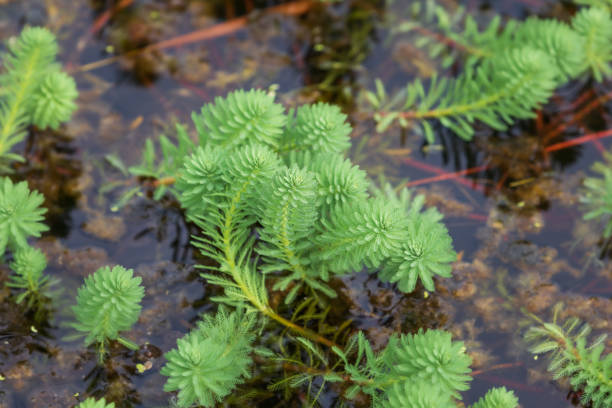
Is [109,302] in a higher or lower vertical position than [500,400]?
higher

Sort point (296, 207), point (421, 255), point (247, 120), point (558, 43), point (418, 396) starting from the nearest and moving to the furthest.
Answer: point (418, 396), point (296, 207), point (421, 255), point (247, 120), point (558, 43)

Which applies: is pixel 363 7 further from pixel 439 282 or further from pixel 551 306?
pixel 551 306

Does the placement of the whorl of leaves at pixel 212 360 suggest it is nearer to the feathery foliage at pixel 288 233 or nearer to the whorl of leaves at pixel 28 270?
the feathery foliage at pixel 288 233

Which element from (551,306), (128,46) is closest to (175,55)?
(128,46)

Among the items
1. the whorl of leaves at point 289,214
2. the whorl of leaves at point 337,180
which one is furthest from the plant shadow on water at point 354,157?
the whorl of leaves at point 337,180

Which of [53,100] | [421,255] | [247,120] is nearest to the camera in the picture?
[421,255]

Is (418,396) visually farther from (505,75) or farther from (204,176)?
(505,75)

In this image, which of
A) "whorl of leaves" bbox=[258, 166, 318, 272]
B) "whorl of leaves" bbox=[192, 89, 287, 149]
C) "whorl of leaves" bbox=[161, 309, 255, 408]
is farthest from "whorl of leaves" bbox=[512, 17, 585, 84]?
"whorl of leaves" bbox=[161, 309, 255, 408]

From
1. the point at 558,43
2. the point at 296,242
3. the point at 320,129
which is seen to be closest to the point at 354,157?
the point at 320,129
